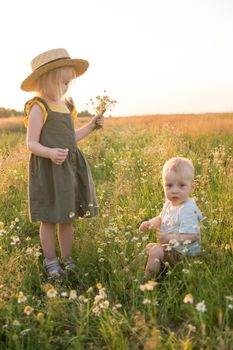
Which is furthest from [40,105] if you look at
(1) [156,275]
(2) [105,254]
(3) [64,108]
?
(1) [156,275]

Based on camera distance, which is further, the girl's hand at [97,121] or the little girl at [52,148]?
the girl's hand at [97,121]

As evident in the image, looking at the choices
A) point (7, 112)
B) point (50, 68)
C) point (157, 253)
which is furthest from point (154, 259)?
point (7, 112)

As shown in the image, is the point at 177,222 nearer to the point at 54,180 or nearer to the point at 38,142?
the point at 54,180

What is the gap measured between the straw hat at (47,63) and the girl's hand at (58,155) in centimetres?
71

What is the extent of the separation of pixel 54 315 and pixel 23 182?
376 cm

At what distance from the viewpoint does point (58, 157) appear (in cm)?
391

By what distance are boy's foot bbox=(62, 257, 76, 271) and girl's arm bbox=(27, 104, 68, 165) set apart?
2.92ft

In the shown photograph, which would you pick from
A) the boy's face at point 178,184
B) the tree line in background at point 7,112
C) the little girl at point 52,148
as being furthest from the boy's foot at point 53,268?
the tree line in background at point 7,112

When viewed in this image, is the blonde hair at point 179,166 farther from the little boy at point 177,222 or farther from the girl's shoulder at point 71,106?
the girl's shoulder at point 71,106

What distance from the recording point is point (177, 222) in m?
3.79

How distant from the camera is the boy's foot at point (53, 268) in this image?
13.5ft

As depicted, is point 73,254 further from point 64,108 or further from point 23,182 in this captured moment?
point 23,182

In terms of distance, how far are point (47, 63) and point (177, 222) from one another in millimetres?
1777

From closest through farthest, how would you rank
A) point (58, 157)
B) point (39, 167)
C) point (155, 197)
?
point (58, 157), point (39, 167), point (155, 197)
